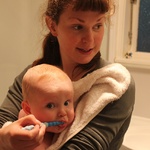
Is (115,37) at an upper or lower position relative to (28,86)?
lower

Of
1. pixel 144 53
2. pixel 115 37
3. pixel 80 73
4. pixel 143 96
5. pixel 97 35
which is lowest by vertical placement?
Answer: pixel 143 96

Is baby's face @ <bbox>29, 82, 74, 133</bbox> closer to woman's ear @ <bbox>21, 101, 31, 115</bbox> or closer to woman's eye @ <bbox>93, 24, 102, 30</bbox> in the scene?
woman's ear @ <bbox>21, 101, 31, 115</bbox>

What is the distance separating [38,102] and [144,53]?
132 cm

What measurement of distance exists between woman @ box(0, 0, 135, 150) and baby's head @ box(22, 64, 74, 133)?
0.22 ft

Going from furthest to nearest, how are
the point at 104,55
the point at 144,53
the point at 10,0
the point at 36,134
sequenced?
the point at 144,53 → the point at 104,55 → the point at 10,0 → the point at 36,134

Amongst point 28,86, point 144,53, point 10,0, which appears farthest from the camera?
point 144,53

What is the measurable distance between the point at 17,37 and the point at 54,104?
1.01 meters

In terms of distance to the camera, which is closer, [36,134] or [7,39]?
[36,134]

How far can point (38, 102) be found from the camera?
74cm

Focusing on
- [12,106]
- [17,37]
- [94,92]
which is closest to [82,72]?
[94,92]

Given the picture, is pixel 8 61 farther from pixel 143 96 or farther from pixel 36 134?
pixel 36 134

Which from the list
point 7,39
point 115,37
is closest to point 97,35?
point 7,39

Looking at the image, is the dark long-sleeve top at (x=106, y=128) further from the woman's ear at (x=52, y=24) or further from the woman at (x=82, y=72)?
the woman's ear at (x=52, y=24)

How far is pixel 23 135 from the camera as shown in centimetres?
64
